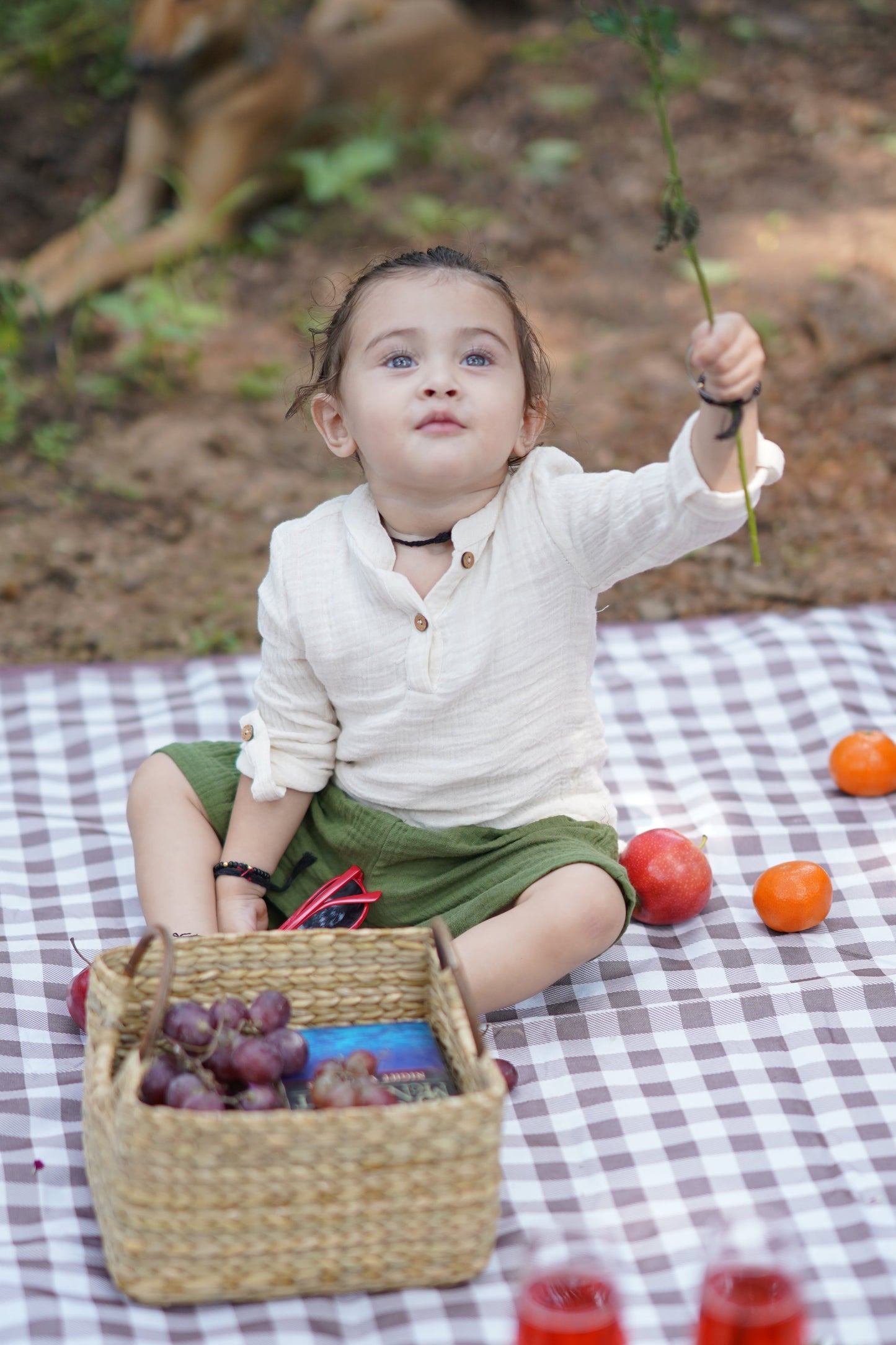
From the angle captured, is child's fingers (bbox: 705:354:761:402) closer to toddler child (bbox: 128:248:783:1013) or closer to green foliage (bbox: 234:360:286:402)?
toddler child (bbox: 128:248:783:1013)

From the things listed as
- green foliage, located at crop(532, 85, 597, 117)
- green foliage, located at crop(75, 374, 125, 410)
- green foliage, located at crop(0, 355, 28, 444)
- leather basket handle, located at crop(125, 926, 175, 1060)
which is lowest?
green foliage, located at crop(532, 85, 597, 117)

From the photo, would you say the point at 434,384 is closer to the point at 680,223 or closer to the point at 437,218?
the point at 680,223

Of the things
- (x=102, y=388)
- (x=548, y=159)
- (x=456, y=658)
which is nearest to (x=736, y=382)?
(x=456, y=658)

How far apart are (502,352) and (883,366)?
8.67ft

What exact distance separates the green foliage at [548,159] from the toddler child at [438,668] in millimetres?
3390

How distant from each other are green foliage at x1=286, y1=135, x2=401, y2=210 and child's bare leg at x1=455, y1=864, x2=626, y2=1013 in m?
3.70

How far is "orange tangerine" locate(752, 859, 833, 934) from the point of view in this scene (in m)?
2.31

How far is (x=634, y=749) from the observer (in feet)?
9.50

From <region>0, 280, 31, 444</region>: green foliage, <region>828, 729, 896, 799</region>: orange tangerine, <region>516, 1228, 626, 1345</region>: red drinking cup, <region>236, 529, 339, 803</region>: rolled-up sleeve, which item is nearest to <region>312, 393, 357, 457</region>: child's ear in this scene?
<region>236, 529, 339, 803</region>: rolled-up sleeve

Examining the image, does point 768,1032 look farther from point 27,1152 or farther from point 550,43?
point 550,43

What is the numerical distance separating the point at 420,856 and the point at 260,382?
2.54m

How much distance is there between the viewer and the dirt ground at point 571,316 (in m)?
3.65

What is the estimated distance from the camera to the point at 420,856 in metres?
2.27

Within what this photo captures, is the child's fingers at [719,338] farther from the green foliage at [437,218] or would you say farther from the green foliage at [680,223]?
the green foliage at [437,218]
